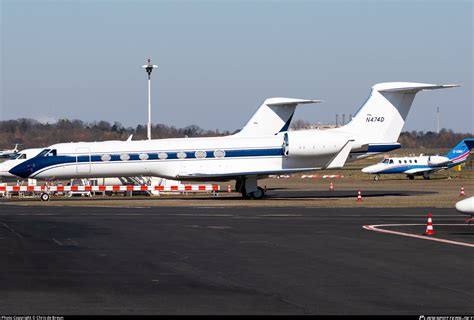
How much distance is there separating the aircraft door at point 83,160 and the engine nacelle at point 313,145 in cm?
1014

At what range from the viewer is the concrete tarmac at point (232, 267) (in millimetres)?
11312

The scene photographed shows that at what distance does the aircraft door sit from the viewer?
4125 centimetres

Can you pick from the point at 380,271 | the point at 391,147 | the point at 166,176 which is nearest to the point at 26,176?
the point at 166,176

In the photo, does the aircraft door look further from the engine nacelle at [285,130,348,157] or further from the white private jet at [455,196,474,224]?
the white private jet at [455,196,474,224]

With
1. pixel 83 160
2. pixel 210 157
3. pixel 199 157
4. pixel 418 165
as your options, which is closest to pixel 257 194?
pixel 210 157

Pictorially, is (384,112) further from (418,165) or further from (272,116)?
(418,165)

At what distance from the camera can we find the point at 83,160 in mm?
41250

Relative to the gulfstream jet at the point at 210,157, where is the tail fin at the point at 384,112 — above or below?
above

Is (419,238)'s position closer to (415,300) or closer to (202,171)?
(415,300)

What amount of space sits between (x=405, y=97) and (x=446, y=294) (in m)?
31.6

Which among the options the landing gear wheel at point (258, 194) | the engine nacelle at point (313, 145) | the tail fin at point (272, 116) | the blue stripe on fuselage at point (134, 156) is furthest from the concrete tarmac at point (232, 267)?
the tail fin at point (272, 116)

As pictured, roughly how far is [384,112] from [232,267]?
28.8 metres

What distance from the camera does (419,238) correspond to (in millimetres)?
20906

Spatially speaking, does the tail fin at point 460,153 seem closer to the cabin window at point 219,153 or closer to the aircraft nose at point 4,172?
the cabin window at point 219,153
